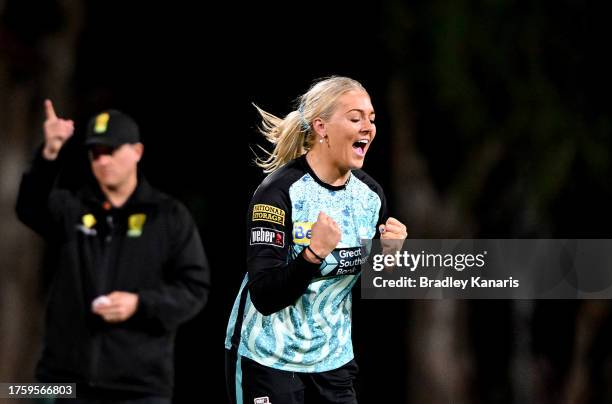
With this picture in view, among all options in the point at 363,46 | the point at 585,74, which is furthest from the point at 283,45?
the point at 585,74

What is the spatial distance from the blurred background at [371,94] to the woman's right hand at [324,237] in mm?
7972

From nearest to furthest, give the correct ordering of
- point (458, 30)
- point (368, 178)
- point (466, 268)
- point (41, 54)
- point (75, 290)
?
point (75, 290) < point (368, 178) < point (466, 268) < point (458, 30) < point (41, 54)

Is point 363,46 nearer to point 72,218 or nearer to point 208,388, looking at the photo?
point 208,388

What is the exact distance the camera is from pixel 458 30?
12492 mm

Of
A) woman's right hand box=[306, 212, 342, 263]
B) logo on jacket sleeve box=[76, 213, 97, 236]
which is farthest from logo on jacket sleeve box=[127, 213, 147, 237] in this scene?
Answer: woman's right hand box=[306, 212, 342, 263]

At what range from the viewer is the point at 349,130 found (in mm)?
4836

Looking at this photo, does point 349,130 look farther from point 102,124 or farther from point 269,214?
point 102,124

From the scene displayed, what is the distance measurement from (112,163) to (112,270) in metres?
0.44

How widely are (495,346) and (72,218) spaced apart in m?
11.4

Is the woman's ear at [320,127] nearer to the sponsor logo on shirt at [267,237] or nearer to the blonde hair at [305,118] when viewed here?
the blonde hair at [305,118]

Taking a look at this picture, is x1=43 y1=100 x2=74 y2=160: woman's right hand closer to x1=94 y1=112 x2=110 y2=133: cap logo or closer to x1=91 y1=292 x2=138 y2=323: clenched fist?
x1=94 y1=112 x2=110 y2=133: cap logo

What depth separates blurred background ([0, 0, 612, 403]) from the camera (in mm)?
12812

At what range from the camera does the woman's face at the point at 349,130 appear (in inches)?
190

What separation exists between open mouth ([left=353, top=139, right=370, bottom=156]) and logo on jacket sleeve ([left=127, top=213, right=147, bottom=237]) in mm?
902
